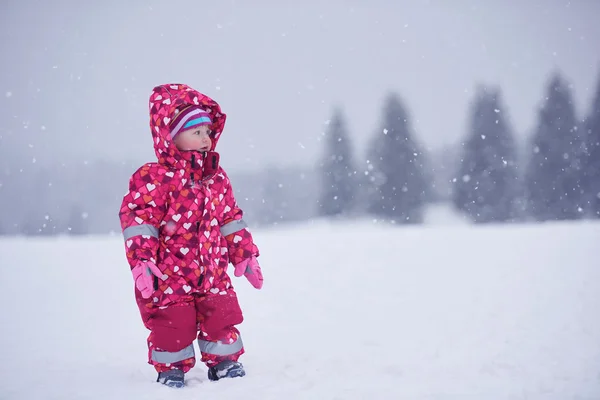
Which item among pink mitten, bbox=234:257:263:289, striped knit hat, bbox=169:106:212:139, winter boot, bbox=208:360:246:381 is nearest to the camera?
winter boot, bbox=208:360:246:381

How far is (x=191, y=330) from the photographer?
339cm

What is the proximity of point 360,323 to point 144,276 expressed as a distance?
2.39 m

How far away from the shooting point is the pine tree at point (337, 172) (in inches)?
999

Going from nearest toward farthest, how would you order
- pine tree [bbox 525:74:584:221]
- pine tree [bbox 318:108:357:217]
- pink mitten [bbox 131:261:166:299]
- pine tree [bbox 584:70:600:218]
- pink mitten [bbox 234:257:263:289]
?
pink mitten [bbox 131:261:166:299]
pink mitten [bbox 234:257:263:289]
pine tree [bbox 584:70:600:218]
pine tree [bbox 525:74:584:221]
pine tree [bbox 318:108:357:217]

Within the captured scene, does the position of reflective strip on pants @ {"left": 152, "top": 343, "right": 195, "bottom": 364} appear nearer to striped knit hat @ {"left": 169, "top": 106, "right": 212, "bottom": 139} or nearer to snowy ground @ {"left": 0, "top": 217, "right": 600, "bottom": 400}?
snowy ground @ {"left": 0, "top": 217, "right": 600, "bottom": 400}

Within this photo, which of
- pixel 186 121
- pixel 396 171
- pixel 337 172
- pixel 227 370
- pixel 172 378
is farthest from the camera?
pixel 337 172

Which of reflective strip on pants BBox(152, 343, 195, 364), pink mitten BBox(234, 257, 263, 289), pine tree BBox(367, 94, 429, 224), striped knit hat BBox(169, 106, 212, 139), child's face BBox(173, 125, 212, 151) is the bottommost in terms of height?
reflective strip on pants BBox(152, 343, 195, 364)

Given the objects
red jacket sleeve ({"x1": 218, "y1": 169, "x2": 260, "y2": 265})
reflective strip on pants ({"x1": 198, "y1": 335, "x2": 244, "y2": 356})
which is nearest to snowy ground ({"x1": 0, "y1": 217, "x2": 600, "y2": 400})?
reflective strip on pants ({"x1": 198, "y1": 335, "x2": 244, "y2": 356})

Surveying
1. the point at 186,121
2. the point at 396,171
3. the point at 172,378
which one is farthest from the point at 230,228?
the point at 396,171

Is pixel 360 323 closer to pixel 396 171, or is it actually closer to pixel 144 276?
pixel 144 276

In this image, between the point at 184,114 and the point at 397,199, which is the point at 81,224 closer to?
the point at 397,199

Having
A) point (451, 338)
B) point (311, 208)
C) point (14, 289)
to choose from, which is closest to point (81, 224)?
point (311, 208)

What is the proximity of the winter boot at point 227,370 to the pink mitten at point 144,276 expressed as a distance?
2.19 ft

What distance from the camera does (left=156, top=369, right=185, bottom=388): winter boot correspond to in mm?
3201
